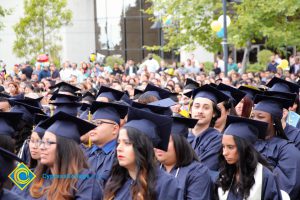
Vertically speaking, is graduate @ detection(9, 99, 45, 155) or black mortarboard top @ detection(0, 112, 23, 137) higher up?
black mortarboard top @ detection(0, 112, 23, 137)

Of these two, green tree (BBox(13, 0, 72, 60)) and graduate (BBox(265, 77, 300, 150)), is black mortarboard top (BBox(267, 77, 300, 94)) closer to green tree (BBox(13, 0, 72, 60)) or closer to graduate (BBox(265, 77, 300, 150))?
graduate (BBox(265, 77, 300, 150))

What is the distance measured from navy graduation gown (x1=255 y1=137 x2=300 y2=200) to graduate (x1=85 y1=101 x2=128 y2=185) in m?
1.75

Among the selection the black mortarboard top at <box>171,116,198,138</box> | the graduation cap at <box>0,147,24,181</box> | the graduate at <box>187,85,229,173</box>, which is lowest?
the graduate at <box>187,85,229,173</box>

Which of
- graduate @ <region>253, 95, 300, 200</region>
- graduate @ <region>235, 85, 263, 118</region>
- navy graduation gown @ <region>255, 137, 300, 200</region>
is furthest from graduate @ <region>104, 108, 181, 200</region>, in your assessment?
graduate @ <region>235, 85, 263, 118</region>

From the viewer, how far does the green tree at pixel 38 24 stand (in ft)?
121

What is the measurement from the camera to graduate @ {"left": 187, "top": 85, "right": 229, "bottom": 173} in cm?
721

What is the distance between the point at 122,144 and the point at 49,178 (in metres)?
0.71

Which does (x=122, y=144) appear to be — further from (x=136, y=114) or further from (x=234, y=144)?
(x=234, y=144)

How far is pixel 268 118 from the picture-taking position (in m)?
7.75

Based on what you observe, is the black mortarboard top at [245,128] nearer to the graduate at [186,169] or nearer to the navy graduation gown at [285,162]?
the graduate at [186,169]

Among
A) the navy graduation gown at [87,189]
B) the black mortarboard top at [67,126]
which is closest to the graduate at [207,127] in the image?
the black mortarboard top at [67,126]

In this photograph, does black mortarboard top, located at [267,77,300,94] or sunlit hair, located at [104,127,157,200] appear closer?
sunlit hair, located at [104,127,157,200]

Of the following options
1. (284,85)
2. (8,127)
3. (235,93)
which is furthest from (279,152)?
(284,85)

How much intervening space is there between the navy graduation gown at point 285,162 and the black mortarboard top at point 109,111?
1702 mm
